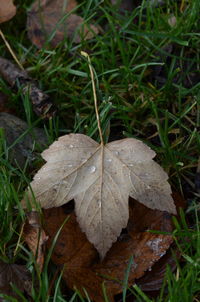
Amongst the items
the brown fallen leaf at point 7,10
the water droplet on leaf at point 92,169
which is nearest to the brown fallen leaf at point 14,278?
the water droplet on leaf at point 92,169

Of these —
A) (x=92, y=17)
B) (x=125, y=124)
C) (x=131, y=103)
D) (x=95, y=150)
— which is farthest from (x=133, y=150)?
(x=92, y=17)

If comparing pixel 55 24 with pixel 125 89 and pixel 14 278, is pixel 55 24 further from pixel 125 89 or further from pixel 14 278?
pixel 14 278

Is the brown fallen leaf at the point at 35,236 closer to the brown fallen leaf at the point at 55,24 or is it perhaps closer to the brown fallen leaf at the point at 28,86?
the brown fallen leaf at the point at 28,86

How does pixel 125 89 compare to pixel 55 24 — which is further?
pixel 55 24

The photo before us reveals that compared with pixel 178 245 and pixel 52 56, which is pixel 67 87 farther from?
pixel 178 245

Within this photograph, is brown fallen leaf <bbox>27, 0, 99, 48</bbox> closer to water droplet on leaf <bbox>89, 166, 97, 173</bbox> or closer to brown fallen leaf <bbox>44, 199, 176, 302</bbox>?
water droplet on leaf <bbox>89, 166, 97, 173</bbox>

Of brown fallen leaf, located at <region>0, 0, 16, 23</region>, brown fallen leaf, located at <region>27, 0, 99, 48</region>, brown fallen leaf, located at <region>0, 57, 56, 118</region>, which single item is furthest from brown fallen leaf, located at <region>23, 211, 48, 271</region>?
brown fallen leaf, located at <region>0, 0, 16, 23</region>

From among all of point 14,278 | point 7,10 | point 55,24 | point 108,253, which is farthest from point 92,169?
point 7,10
